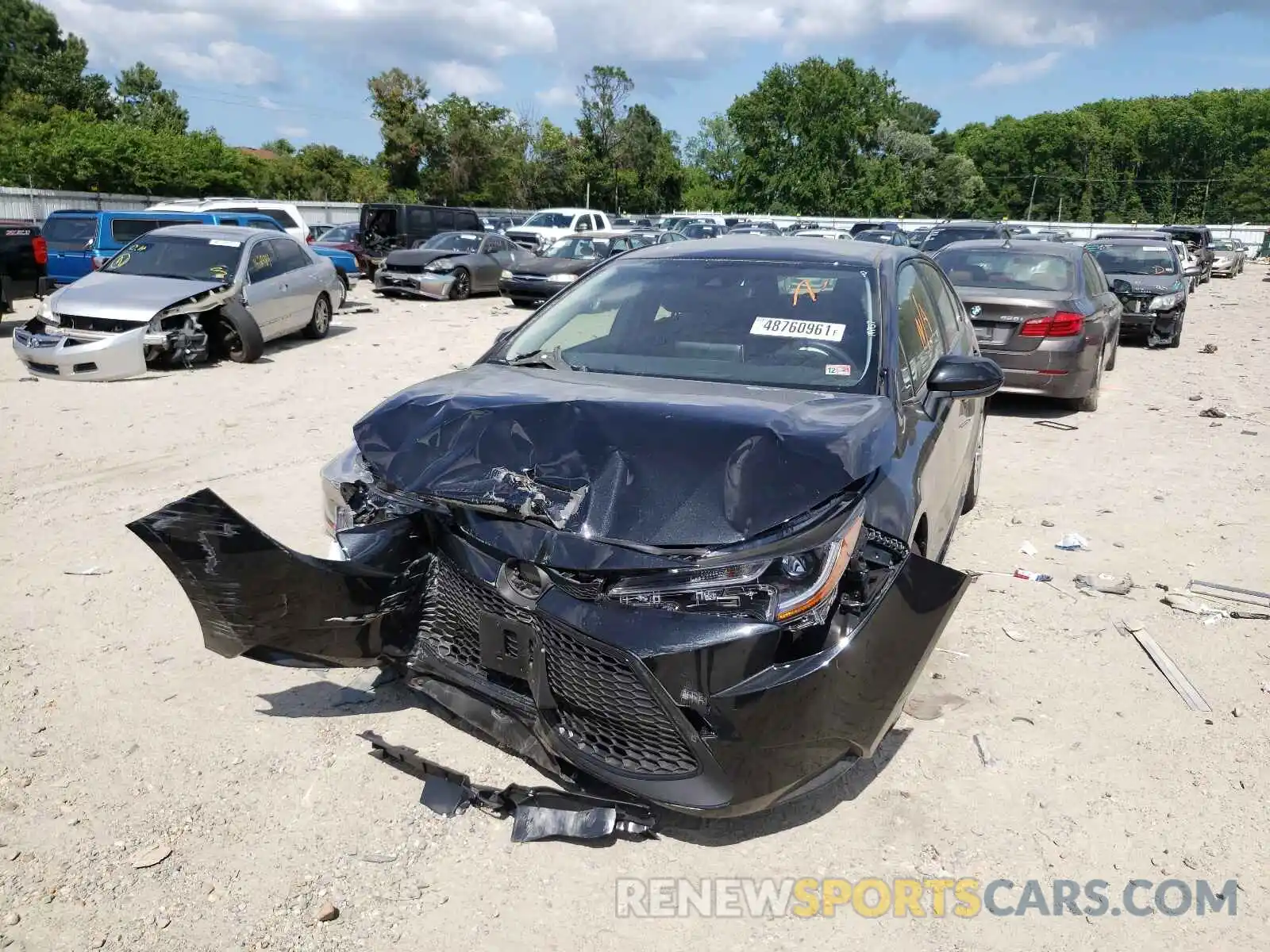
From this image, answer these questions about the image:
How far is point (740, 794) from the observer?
2719mm

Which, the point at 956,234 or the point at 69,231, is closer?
the point at 69,231

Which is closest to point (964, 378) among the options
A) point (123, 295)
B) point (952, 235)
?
point (123, 295)

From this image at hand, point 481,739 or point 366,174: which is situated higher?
point 366,174

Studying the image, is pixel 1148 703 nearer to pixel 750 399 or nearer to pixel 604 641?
pixel 750 399

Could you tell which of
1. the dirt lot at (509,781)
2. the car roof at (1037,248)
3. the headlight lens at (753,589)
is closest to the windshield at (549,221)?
the car roof at (1037,248)

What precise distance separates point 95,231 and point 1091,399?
1613cm

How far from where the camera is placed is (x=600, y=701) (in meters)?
2.79

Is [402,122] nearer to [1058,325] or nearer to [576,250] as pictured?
[576,250]

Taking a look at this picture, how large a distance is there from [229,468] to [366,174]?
53.7 m

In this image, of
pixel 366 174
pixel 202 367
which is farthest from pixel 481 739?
pixel 366 174

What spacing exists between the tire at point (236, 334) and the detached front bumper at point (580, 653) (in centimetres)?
924

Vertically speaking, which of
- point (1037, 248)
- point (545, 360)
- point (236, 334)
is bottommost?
point (236, 334)

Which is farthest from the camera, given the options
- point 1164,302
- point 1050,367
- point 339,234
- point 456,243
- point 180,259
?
point 339,234

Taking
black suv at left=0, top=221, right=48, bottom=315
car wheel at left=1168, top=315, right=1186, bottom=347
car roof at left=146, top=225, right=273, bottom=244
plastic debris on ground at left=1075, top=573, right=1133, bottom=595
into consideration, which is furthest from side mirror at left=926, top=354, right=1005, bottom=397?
black suv at left=0, top=221, right=48, bottom=315
